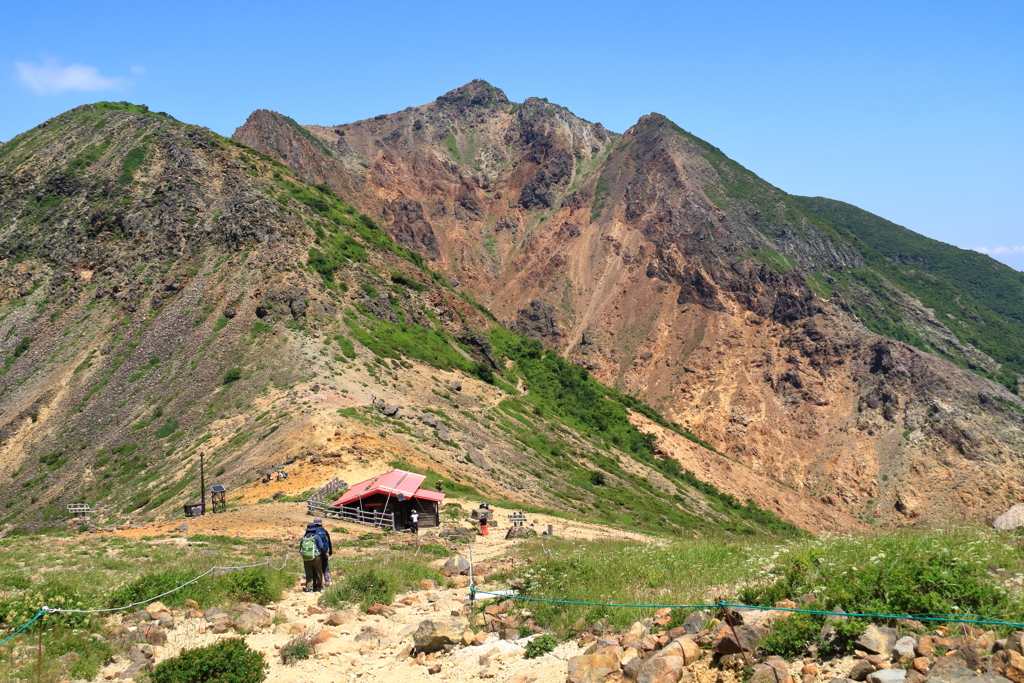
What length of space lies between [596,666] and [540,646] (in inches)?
70.5

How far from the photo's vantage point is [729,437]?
89.0 m

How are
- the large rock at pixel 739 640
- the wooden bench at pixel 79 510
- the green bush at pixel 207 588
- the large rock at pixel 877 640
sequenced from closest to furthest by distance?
the large rock at pixel 877 640 → the large rock at pixel 739 640 → the green bush at pixel 207 588 → the wooden bench at pixel 79 510

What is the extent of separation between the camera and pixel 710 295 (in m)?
108

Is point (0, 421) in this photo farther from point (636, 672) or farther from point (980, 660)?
point (980, 660)

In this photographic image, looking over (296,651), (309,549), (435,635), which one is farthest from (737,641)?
(309,549)

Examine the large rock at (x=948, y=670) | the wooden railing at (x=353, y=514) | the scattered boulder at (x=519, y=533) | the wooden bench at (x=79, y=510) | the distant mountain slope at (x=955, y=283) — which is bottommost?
the wooden bench at (x=79, y=510)

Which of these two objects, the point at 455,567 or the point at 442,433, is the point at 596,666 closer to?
the point at 455,567

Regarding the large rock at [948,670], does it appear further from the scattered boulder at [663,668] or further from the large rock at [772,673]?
the scattered boulder at [663,668]

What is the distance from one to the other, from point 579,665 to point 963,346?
4938 inches

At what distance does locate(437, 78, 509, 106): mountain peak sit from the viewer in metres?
192

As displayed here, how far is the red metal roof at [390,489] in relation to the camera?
2777 centimetres

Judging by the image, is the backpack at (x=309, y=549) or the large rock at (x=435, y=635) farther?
the backpack at (x=309, y=549)

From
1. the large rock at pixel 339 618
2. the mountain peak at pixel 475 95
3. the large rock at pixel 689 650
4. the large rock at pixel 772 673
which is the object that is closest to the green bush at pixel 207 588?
the large rock at pixel 339 618

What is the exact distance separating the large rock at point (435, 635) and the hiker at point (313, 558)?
197 inches
